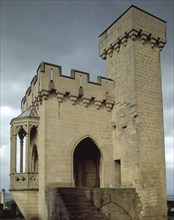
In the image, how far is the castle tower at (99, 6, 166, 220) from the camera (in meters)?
14.4

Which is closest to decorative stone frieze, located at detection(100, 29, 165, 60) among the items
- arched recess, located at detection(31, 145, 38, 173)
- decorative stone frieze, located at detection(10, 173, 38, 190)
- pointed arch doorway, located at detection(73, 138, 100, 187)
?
pointed arch doorway, located at detection(73, 138, 100, 187)

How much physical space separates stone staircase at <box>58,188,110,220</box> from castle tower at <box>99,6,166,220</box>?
2.69 meters

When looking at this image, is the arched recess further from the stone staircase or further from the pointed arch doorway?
the stone staircase

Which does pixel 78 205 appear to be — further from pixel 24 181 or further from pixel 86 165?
pixel 86 165

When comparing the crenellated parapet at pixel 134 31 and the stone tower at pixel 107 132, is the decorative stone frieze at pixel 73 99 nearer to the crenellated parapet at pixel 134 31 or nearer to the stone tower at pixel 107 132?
the stone tower at pixel 107 132

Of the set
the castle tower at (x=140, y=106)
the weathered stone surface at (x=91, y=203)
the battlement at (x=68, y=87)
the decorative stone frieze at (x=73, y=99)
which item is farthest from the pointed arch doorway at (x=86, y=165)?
the weathered stone surface at (x=91, y=203)

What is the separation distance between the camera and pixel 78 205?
1159 cm

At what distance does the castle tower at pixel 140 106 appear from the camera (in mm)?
14373

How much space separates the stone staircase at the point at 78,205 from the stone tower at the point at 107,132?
0.24 ft

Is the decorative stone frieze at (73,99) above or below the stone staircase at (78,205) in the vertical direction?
above

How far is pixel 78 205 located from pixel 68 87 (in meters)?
5.53

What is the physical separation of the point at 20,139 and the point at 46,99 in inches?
107

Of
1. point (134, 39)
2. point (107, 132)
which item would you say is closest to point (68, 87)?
point (107, 132)

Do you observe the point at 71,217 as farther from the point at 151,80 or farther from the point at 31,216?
the point at 151,80
